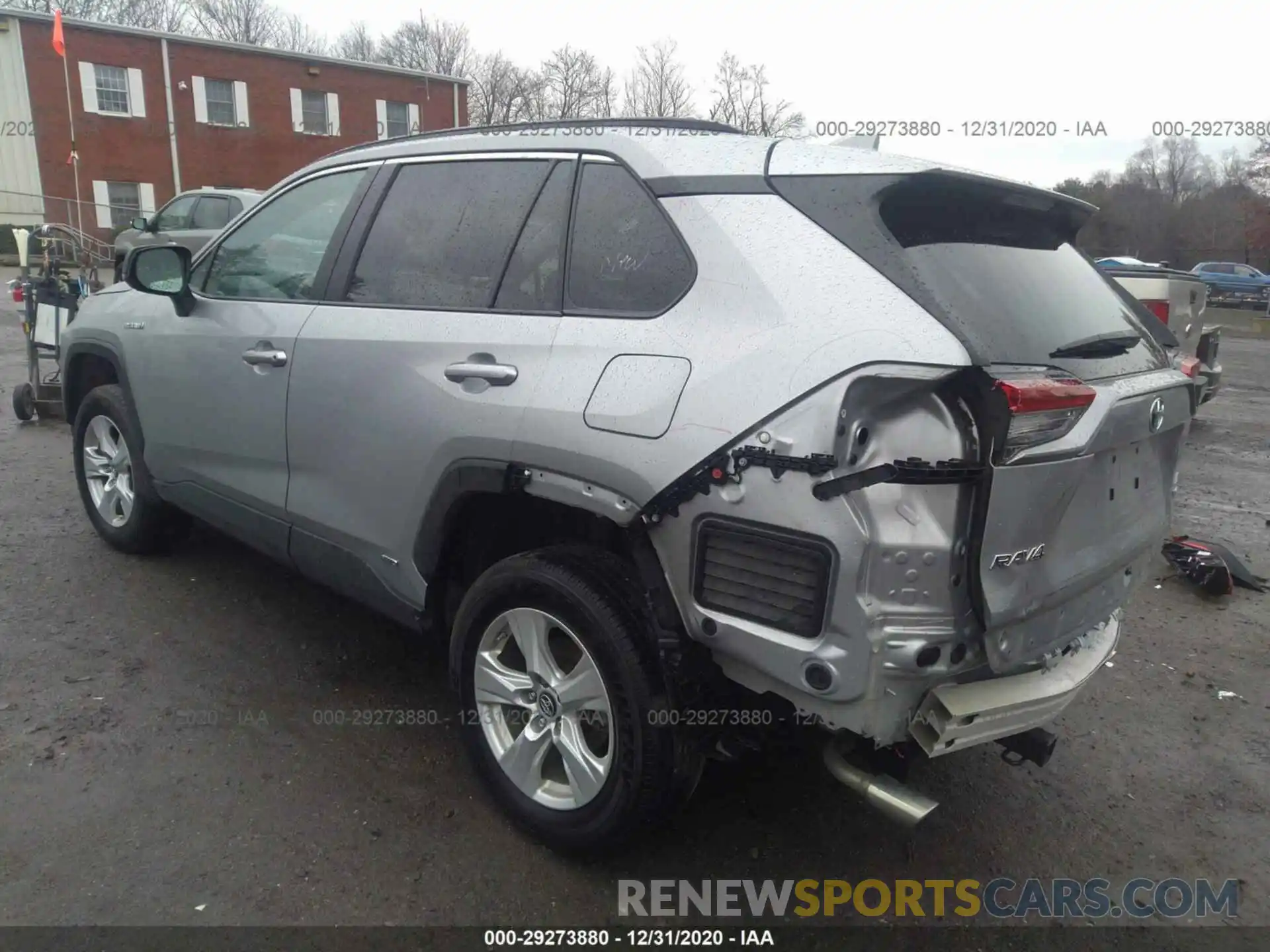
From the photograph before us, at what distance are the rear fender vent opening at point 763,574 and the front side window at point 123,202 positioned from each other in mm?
31801

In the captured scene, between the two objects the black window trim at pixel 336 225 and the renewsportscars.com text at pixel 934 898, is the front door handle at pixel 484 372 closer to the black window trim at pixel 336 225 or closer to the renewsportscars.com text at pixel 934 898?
the black window trim at pixel 336 225

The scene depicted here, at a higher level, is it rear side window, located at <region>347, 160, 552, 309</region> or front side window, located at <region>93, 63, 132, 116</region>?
front side window, located at <region>93, 63, 132, 116</region>

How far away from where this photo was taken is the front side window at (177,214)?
1480 centimetres

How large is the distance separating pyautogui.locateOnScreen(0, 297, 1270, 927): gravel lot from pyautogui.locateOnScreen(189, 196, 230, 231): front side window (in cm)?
1190

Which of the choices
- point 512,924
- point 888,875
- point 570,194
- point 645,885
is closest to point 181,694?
point 512,924

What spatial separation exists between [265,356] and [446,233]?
0.94m

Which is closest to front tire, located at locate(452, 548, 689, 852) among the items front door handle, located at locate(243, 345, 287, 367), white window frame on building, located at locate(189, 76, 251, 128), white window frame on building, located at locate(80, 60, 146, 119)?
front door handle, located at locate(243, 345, 287, 367)

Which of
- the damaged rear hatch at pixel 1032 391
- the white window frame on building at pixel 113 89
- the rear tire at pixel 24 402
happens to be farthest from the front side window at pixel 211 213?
the white window frame on building at pixel 113 89

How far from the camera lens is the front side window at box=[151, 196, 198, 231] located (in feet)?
48.5

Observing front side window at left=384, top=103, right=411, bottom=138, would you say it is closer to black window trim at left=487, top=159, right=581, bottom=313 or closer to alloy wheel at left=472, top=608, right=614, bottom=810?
black window trim at left=487, top=159, right=581, bottom=313

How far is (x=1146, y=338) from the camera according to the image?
2.64 metres

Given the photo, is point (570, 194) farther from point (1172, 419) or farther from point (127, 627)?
point (127, 627)

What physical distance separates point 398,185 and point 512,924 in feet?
7.95

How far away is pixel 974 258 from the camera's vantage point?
2266mm
